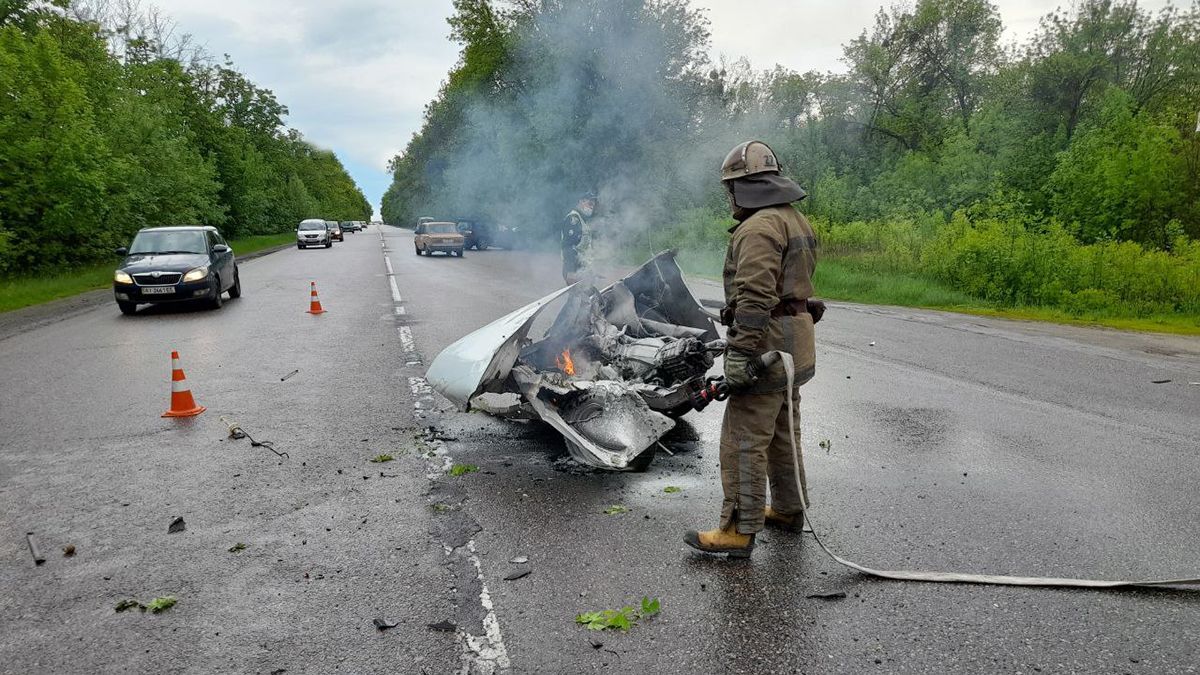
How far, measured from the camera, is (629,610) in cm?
303

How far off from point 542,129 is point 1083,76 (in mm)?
24555

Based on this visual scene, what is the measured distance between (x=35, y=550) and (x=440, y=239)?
2894 centimetres

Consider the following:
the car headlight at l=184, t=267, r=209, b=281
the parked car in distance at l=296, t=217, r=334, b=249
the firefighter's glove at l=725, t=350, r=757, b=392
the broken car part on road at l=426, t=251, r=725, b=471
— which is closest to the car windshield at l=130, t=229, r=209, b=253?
the car headlight at l=184, t=267, r=209, b=281

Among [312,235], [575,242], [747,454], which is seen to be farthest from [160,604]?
[312,235]

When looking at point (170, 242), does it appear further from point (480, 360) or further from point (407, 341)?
point (480, 360)

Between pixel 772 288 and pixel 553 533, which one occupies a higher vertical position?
pixel 772 288

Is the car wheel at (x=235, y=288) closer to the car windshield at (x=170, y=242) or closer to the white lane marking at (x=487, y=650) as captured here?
the car windshield at (x=170, y=242)

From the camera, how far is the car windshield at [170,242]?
1364cm

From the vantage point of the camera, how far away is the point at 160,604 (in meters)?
3.13

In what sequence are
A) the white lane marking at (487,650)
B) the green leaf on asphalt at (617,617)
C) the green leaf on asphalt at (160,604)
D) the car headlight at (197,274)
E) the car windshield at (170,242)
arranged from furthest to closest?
1. the car windshield at (170,242)
2. the car headlight at (197,274)
3. the green leaf on asphalt at (160,604)
4. the green leaf on asphalt at (617,617)
5. the white lane marking at (487,650)

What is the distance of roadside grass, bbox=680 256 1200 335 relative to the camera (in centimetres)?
1227

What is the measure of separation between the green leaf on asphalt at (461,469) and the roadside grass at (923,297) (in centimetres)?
→ 1196

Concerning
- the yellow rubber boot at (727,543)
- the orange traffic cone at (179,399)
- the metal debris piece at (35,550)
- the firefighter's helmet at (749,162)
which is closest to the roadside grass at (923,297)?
the firefighter's helmet at (749,162)

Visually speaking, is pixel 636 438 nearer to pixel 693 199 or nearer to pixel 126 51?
pixel 693 199
